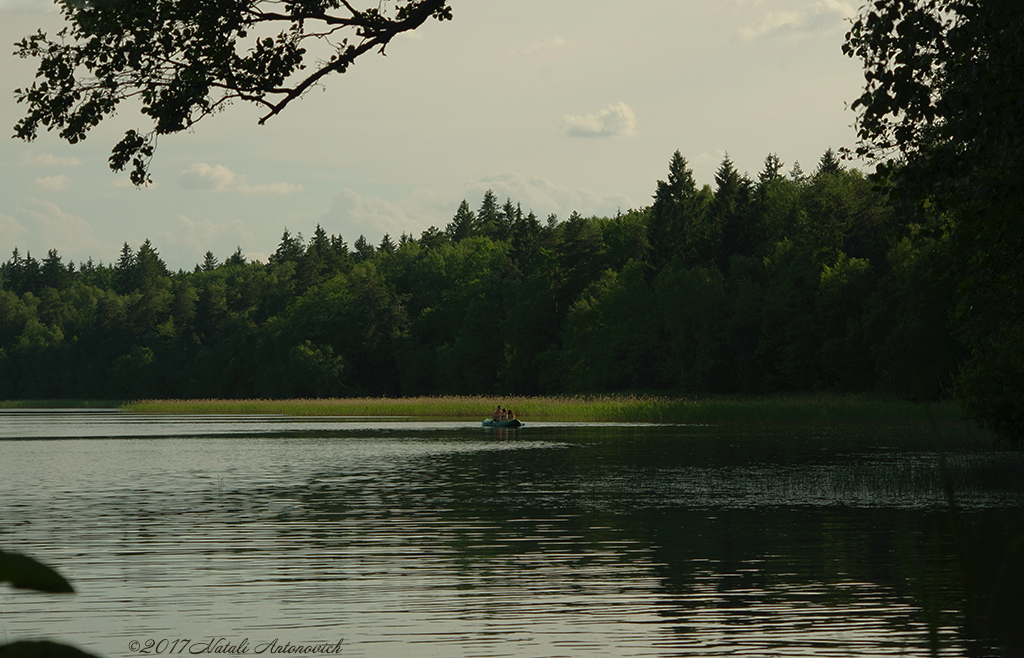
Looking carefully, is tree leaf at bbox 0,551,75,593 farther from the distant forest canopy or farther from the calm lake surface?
the distant forest canopy

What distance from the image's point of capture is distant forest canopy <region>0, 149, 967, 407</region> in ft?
267

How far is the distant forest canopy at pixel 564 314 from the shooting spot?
8144 cm

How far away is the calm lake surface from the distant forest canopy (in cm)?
3095

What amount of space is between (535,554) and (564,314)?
106393 mm

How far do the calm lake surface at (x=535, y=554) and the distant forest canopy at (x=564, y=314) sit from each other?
30954 millimetres

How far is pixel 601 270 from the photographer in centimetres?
12244

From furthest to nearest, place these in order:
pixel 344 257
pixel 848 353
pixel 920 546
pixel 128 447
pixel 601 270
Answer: pixel 344 257, pixel 601 270, pixel 848 353, pixel 128 447, pixel 920 546

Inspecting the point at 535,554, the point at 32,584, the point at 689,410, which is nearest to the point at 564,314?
the point at 689,410

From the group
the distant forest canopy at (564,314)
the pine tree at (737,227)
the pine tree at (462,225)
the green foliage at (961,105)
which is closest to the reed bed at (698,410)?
the distant forest canopy at (564,314)

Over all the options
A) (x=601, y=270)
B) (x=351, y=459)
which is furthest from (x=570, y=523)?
(x=601, y=270)

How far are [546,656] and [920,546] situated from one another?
8.70 meters

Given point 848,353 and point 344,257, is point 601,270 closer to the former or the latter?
point 848,353

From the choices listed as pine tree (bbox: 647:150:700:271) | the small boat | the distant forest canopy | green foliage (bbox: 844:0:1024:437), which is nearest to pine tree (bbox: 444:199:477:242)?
the distant forest canopy

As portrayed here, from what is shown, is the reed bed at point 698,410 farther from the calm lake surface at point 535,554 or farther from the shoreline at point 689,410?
the calm lake surface at point 535,554
